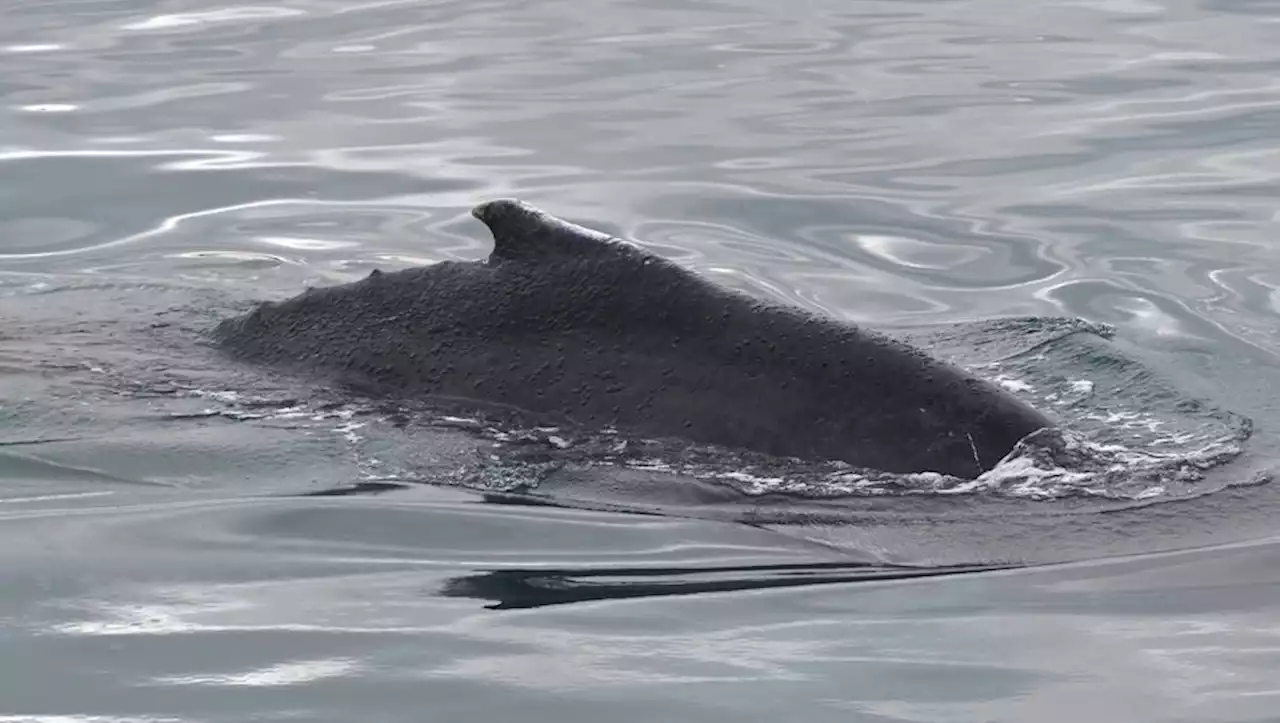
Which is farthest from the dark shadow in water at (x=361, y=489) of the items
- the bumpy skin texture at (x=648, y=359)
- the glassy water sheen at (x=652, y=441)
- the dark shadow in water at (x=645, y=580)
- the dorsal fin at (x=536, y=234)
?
the dorsal fin at (x=536, y=234)

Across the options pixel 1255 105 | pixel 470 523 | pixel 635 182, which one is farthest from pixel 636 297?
pixel 1255 105

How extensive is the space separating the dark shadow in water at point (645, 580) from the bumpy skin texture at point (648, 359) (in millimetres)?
941

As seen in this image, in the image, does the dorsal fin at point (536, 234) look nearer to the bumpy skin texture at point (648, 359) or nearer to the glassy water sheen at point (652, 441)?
the bumpy skin texture at point (648, 359)

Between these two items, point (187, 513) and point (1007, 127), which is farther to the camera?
point (1007, 127)

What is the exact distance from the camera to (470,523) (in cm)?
774

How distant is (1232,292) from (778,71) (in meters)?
9.23

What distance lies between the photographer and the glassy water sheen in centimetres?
627

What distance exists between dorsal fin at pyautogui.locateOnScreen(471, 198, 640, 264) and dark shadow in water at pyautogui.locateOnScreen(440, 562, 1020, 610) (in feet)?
6.39

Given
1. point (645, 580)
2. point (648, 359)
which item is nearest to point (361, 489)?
point (648, 359)

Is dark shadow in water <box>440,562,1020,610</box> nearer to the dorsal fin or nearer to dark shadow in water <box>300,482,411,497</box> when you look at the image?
dark shadow in water <box>300,482,411,497</box>

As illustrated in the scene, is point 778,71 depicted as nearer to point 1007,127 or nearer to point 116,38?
point 1007,127

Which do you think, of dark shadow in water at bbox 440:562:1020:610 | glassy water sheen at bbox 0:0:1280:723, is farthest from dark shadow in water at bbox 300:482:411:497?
dark shadow in water at bbox 440:562:1020:610

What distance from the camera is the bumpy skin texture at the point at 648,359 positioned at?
8.14 m

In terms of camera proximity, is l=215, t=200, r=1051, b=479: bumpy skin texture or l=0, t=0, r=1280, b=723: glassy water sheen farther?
l=215, t=200, r=1051, b=479: bumpy skin texture
